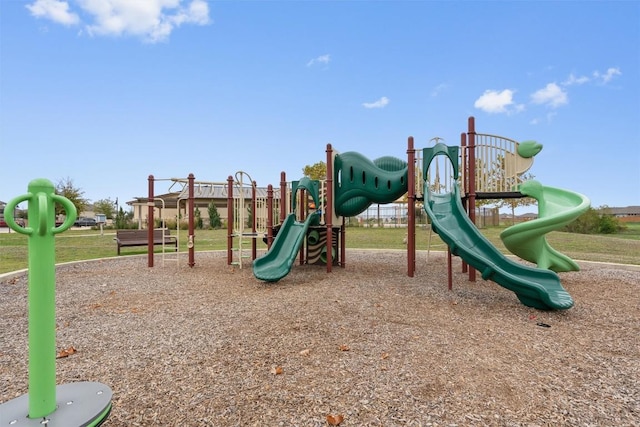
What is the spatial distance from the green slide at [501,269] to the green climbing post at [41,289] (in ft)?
16.7

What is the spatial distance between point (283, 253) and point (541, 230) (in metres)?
4.96

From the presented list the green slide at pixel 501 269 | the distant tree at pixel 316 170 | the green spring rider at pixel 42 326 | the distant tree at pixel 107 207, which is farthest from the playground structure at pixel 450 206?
the distant tree at pixel 107 207

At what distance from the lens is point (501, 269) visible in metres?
5.23

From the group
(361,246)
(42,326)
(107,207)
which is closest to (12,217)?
(42,326)

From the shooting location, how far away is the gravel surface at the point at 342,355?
2426 mm

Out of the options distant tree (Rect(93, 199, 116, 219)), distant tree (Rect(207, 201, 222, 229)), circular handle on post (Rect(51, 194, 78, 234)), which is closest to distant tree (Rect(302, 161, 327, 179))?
distant tree (Rect(207, 201, 222, 229))

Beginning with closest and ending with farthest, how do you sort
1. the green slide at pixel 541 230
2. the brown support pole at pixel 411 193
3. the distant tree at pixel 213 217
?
the green slide at pixel 541 230 → the brown support pole at pixel 411 193 → the distant tree at pixel 213 217

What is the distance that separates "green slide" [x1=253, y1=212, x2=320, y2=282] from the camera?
655 cm

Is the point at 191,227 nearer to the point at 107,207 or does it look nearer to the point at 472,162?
the point at 472,162

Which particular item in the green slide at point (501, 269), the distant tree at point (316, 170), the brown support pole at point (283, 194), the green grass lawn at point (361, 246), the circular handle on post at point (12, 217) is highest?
the distant tree at point (316, 170)

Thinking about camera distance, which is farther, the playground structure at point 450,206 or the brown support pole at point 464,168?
the brown support pole at point 464,168

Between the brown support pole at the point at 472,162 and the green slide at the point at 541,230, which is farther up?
the brown support pole at the point at 472,162

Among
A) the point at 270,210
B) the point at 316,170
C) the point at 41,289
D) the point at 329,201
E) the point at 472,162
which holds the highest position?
the point at 316,170

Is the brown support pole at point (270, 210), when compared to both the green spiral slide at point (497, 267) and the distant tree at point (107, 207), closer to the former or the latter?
the green spiral slide at point (497, 267)
